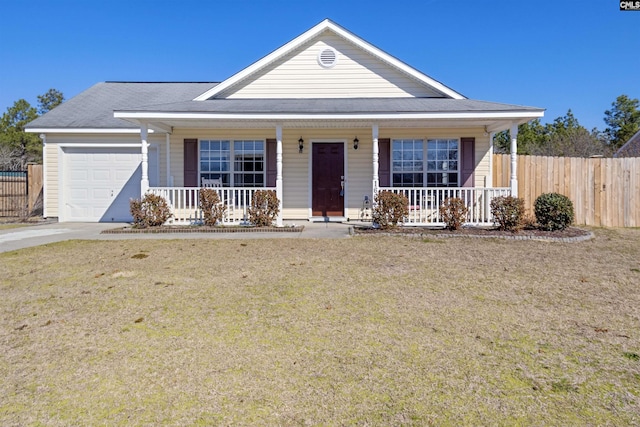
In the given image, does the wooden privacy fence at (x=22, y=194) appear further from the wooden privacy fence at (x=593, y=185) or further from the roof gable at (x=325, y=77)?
the wooden privacy fence at (x=593, y=185)

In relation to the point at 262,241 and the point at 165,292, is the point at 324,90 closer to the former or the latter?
the point at 262,241

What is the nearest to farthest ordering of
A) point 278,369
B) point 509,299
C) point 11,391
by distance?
point 11,391, point 278,369, point 509,299

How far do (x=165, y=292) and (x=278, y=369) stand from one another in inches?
99.9

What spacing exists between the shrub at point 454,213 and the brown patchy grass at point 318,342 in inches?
132

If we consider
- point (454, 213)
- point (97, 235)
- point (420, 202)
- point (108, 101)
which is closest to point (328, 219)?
point (420, 202)

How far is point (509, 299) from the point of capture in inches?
191

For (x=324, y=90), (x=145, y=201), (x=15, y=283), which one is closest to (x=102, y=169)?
(x=145, y=201)

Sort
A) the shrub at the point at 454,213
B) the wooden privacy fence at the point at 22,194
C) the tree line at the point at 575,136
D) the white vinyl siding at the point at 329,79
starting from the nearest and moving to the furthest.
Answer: the shrub at the point at 454,213 < the white vinyl siding at the point at 329,79 < the wooden privacy fence at the point at 22,194 < the tree line at the point at 575,136

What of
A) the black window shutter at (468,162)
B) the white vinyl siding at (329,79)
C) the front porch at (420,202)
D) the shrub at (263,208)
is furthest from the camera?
the white vinyl siding at (329,79)

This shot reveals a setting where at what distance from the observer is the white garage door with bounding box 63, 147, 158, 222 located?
43.4 ft

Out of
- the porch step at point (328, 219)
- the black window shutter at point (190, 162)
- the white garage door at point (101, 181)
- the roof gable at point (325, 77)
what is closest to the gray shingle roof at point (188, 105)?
the roof gable at point (325, 77)

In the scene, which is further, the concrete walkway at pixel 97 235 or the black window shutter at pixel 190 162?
the black window shutter at pixel 190 162

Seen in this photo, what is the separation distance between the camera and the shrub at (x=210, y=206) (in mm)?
10836

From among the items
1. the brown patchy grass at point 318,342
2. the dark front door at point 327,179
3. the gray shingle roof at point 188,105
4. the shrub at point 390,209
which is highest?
the gray shingle roof at point 188,105
